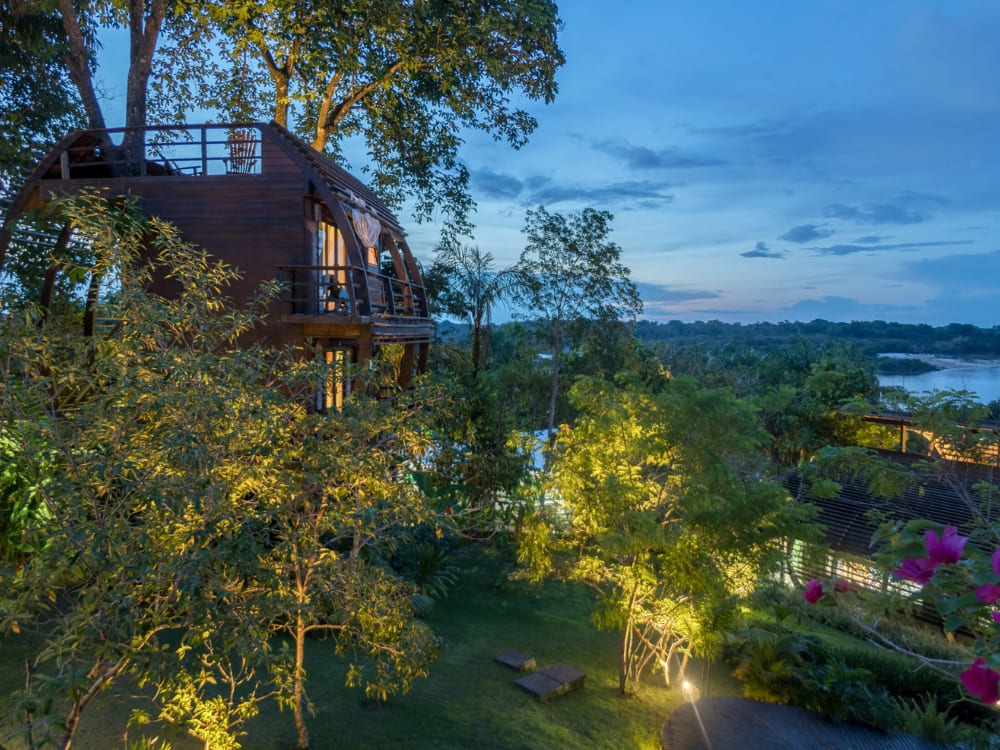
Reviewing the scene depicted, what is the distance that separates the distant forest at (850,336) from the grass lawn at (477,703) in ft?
40.2

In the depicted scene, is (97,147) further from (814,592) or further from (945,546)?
(945,546)

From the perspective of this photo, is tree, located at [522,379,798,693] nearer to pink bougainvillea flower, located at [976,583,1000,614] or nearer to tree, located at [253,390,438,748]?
tree, located at [253,390,438,748]

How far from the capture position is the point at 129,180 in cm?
1059

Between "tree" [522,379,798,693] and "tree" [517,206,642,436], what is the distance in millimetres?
11105

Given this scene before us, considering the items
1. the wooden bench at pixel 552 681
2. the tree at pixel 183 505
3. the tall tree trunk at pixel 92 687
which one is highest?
the tree at pixel 183 505

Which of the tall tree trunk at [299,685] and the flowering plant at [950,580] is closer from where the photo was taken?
the flowering plant at [950,580]

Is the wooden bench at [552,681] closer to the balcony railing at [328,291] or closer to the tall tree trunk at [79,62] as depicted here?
the balcony railing at [328,291]

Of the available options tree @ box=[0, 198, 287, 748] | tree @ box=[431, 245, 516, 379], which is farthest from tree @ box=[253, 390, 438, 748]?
tree @ box=[431, 245, 516, 379]

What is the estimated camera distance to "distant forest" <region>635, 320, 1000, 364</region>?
92.4 feet

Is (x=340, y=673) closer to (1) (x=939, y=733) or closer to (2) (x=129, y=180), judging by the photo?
(1) (x=939, y=733)

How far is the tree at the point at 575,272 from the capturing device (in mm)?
19312

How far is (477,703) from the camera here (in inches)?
303

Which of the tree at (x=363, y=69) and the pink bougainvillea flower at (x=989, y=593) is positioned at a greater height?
the tree at (x=363, y=69)

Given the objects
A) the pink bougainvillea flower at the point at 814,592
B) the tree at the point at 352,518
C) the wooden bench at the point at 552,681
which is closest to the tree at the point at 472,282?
the wooden bench at the point at 552,681
